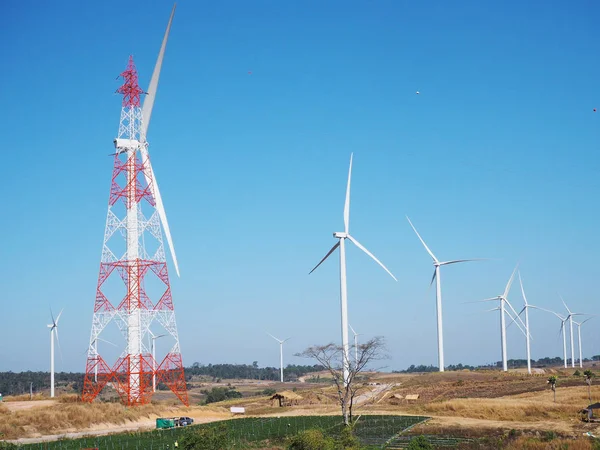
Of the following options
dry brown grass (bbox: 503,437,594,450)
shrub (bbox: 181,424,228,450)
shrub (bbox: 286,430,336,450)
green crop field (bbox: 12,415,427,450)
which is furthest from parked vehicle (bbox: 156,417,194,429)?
dry brown grass (bbox: 503,437,594,450)

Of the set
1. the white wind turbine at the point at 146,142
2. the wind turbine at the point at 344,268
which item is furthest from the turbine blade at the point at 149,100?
the wind turbine at the point at 344,268

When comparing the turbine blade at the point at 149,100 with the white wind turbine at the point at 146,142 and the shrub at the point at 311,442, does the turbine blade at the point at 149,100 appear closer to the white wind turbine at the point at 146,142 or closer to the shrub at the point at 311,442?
the white wind turbine at the point at 146,142

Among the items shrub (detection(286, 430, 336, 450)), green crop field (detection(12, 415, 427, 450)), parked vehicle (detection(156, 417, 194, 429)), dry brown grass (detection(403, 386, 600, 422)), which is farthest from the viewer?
parked vehicle (detection(156, 417, 194, 429))

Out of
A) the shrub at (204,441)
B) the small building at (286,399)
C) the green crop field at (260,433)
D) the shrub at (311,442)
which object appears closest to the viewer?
the shrub at (204,441)

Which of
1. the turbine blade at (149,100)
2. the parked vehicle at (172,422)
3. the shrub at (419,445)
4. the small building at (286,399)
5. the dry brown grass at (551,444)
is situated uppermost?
the turbine blade at (149,100)

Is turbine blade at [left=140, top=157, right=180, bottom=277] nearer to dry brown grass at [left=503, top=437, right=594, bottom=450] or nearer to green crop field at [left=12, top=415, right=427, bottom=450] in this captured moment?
green crop field at [left=12, top=415, right=427, bottom=450]

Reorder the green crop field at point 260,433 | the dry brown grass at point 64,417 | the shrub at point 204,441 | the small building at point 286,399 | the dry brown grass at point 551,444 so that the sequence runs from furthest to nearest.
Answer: the small building at point 286,399
the dry brown grass at point 64,417
the green crop field at point 260,433
the dry brown grass at point 551,444
the shrub at point 204,441

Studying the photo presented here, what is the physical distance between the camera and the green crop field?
54219 mm

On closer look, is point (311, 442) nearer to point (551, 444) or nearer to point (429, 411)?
point (551, 444)

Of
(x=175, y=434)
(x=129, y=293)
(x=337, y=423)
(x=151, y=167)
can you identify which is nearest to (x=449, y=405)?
(x=337, y=423)

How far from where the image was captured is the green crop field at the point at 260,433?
5422cm

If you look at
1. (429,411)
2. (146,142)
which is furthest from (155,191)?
(429,411)

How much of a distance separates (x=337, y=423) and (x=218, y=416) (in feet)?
68.2

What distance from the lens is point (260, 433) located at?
62.3 m
